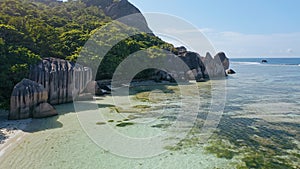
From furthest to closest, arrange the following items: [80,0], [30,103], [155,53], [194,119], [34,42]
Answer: [80,0], [155,53], [34,42], [194,119], [30,103]

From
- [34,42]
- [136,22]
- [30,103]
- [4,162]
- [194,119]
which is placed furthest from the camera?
[136,22]

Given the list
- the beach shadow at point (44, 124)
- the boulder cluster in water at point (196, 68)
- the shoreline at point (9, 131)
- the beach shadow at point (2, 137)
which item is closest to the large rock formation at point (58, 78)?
the beach shadow at point (44, 124)

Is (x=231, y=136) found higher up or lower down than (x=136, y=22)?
lower down

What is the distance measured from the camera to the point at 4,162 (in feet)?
26.7

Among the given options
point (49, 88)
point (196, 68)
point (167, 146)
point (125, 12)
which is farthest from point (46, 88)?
point (125, 12)

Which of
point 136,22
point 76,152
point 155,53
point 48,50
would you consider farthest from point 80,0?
point 76,152

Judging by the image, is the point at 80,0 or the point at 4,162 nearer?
the point at 4,162

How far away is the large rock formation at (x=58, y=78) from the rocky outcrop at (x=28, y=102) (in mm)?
2658

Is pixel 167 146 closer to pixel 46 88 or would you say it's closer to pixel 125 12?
pixel 46 88

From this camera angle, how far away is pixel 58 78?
16828 mm

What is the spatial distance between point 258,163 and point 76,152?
22.2ft

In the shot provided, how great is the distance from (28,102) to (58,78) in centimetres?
413

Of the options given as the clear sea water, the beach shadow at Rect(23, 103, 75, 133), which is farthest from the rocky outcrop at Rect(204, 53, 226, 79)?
the beach shadow at Rect(23, 103, 75, 133)

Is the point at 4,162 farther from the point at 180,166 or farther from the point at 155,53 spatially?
the point at 155,53
